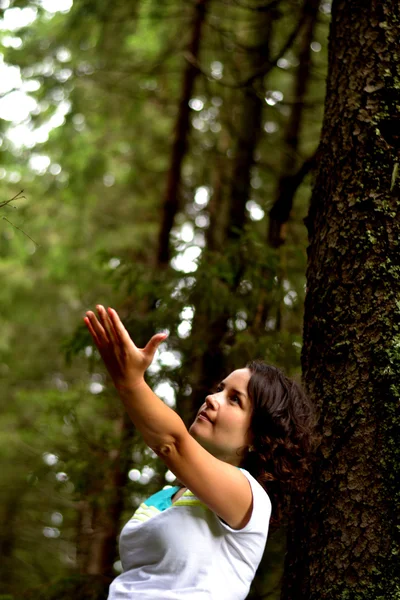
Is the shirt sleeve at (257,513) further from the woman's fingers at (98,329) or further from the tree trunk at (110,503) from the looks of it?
the tree trunk at (110,503)

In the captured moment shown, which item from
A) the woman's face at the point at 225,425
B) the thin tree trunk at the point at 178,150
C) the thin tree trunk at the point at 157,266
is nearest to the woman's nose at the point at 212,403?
the woman's face at the point at 225,425

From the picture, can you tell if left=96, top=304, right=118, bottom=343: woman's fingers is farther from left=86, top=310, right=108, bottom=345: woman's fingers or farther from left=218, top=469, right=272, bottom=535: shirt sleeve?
left=218, top=469, right=272, bottom=535: shirt sleeve

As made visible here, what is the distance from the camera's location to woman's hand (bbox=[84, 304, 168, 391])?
5.83 ft

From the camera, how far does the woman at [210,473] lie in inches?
71.1

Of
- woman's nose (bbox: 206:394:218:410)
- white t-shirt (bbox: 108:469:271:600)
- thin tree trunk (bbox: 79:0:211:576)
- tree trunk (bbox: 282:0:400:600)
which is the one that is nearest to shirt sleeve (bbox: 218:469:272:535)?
white t-shirt (bbox: 108:469:271:600)

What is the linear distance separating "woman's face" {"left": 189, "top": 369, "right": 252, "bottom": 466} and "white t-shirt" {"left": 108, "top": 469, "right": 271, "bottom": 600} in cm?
17

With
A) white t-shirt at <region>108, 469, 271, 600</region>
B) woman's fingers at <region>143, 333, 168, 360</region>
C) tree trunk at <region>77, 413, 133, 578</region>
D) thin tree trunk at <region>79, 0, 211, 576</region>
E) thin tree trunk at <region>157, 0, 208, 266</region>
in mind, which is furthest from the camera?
thin tree trunk at <region>157, 0, 208, 266</region>

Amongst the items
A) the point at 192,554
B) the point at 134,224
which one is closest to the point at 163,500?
the point at 192,554

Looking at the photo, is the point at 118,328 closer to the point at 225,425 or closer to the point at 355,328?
the point at 225,425

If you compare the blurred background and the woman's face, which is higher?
the woman's face

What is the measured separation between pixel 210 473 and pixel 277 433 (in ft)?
1.47

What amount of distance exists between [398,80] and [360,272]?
2.61 ft

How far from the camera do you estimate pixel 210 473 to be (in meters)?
1.91

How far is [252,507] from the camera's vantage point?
79.8 inches
